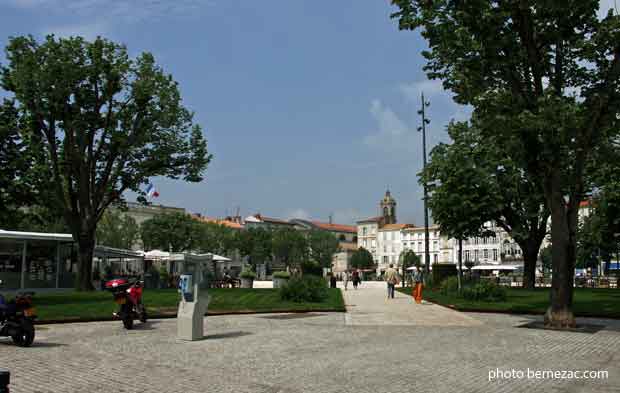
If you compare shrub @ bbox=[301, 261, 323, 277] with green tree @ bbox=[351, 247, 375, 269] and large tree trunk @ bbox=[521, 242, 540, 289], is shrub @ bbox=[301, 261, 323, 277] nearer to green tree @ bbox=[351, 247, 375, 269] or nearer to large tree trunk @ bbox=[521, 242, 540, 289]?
large tree trunk @ bbox=[521, 242, 540, 289]

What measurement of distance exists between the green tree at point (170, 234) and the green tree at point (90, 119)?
132 feet

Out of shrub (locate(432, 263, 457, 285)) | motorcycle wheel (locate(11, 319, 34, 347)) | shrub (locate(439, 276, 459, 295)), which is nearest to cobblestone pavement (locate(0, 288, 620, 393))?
motorcycle wheel (locate(11, 319, 34, 347))

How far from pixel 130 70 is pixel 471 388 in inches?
1082

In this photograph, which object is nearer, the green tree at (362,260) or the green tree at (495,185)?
the green tree at (495,185)

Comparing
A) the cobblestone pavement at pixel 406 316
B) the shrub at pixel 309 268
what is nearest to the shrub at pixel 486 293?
the cobblestone pavement at pixel 406 316

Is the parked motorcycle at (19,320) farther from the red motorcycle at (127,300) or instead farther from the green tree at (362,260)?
the green tree at (362,260)

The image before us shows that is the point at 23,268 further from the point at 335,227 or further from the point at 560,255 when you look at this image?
the point at 335,227

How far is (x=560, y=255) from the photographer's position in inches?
621

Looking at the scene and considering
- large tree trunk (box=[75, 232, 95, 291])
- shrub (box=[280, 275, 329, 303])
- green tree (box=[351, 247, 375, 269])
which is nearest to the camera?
shrub (box=[280, 275, 329, 303])

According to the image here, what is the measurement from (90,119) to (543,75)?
886 inches

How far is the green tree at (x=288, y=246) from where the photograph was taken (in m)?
101

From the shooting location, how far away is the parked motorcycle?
36.7ft

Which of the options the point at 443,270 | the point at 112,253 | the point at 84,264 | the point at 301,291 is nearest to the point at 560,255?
the point at 301,291

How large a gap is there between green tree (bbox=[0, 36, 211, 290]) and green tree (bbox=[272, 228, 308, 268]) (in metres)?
67.7
